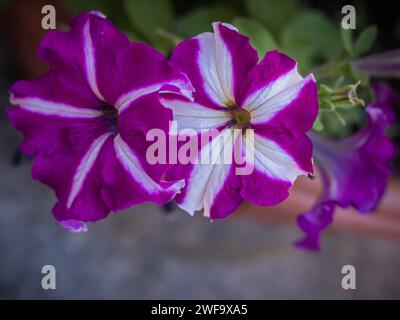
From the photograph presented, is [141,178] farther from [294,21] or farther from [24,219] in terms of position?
[24,219]

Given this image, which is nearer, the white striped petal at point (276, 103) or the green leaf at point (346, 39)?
the white striped petal at point (276, 103)

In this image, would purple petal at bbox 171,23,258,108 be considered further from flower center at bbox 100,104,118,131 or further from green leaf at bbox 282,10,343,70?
green leaf at bbox 282,10,343,70

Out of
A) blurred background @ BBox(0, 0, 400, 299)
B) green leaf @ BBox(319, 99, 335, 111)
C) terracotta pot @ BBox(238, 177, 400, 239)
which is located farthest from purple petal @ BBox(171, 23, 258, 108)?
blurred background @ BBox(0, 0, 400, 299)

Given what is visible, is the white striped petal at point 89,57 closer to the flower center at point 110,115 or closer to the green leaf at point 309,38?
the flower center at point 110,115

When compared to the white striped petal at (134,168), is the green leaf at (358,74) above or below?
above

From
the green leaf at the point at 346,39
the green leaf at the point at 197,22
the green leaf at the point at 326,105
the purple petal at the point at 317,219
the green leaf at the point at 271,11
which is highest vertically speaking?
the green leaf at the point at 271,11

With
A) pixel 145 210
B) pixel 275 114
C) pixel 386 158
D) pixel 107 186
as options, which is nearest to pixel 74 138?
pixel 107 186

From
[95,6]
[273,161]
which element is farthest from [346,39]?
[95,6]

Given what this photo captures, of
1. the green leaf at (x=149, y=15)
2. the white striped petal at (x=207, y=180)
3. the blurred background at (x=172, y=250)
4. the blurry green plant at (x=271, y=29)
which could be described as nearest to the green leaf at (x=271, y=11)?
the blurry green plant at (x=271, y=29)

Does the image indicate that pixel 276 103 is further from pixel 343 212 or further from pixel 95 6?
pixel 343 212
